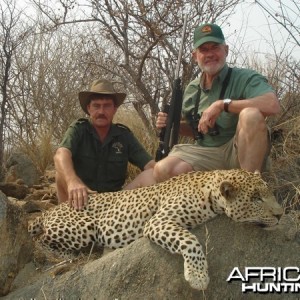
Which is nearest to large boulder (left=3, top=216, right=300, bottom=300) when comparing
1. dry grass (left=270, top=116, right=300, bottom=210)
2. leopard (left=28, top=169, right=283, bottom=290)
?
leopard (left=28, top=169, right=283, bottom=290)

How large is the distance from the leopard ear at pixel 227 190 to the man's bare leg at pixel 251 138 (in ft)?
3.28

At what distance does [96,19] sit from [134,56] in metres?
0.80

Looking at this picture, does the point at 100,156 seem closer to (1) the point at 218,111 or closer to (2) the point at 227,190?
(1) the point at 218,111

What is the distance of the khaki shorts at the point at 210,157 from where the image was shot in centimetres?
580

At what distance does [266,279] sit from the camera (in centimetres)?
426

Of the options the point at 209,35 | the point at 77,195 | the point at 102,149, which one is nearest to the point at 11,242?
the point at 77,195

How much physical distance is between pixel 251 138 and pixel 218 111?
0.39 metres

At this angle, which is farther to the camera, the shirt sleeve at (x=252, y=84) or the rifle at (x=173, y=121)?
the rifle at (x=173, y=121)

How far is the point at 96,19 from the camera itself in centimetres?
899

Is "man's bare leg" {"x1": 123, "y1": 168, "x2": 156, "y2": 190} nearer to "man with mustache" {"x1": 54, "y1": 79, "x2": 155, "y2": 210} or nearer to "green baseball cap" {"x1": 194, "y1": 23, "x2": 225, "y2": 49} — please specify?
"man with mustache" {"x1": 54, "y1": 79, "x2": 155, "y2": 210}

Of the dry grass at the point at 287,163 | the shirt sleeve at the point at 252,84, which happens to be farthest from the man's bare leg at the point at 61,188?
the dry grass at the point at 287,163

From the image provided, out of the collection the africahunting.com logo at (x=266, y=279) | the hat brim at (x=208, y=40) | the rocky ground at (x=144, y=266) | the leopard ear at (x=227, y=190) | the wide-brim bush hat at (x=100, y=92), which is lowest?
the africahunting.com logo at (x=266, y=279)

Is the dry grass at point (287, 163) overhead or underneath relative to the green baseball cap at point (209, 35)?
→ underneath

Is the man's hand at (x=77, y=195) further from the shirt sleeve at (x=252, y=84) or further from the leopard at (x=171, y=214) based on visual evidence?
the shirt sleeve at (x=252, y=84)
